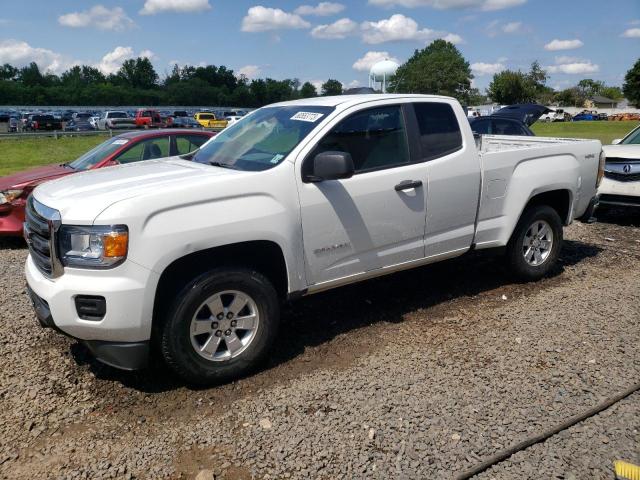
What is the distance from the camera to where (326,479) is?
2859mm

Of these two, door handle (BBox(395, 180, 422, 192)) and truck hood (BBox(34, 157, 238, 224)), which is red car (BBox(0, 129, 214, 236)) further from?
door handle (BBox(395, 180, 422, 192))

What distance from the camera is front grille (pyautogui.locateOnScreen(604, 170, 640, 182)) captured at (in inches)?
338

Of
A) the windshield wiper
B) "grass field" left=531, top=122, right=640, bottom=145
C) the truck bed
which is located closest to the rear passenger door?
the truck bed

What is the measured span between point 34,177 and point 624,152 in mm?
8888

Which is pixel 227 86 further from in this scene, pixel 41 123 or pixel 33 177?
pixel 33 177

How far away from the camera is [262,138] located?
4516mm

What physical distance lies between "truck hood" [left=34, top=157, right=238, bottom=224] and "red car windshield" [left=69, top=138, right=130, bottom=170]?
140 inches

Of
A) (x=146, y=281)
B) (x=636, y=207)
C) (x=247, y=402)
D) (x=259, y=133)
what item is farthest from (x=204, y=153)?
(x=636, y=207)

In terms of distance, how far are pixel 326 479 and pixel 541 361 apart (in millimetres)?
2059

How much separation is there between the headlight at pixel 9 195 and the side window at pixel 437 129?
5.39m

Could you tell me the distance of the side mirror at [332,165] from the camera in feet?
12.6

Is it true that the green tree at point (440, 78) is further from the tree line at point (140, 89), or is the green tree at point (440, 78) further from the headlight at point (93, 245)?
the headlight at point (93, 245)

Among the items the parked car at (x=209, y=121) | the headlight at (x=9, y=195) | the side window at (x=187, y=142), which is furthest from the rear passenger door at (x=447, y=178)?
the parked car at (x=209, y=121)

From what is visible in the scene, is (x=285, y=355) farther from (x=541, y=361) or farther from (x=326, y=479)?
(x=541, y=361)
